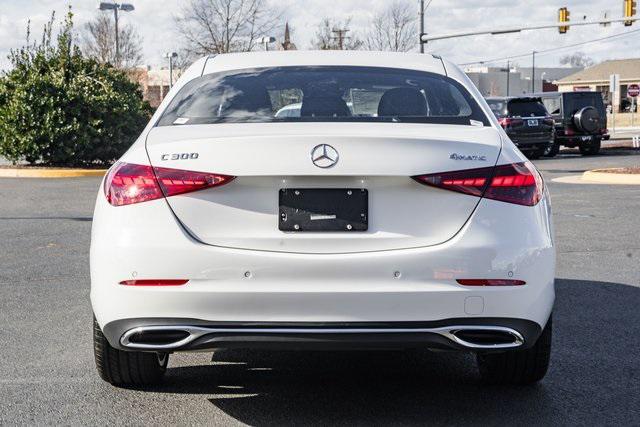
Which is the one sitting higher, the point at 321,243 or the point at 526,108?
the point at 526,108

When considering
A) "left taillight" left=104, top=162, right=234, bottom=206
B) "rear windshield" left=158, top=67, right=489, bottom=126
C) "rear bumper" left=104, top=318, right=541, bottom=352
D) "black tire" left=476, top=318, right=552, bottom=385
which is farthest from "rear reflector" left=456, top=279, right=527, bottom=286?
"left taillight" left=104, top=162, right=234, bottom=206

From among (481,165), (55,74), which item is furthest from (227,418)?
(55,74)

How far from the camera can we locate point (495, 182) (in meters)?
4.24

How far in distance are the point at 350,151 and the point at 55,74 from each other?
2069 cm

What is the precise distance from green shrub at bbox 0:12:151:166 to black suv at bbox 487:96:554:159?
10.8m

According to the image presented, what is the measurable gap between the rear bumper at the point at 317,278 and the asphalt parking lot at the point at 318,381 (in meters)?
0.64

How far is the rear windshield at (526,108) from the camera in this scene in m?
29.8

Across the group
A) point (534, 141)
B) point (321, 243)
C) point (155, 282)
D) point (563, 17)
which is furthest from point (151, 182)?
point (563, 17)

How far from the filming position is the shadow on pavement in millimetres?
4652

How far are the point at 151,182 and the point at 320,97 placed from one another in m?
1.11

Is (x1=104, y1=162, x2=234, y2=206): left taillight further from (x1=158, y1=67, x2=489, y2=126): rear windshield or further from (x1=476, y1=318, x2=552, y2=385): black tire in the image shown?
(x1=476, y1=318, x2=552, y2=385): black tire

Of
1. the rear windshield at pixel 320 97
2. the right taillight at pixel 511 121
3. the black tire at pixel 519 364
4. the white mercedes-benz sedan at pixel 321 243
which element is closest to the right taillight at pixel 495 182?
the white mercedes-benz sedan at pixel 321 243

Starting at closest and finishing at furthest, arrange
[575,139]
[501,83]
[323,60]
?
[323,60], [575,139], [501,83]

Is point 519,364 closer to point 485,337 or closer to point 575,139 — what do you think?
point 485,337
